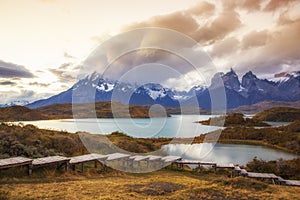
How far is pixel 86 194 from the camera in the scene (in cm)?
994

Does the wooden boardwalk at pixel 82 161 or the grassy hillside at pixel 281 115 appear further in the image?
the grassy hillside at pixel 281 115

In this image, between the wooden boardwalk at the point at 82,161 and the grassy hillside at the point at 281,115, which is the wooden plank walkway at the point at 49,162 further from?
the grassy hillside at the point at 281,115

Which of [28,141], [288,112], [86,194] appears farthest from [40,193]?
[288,112]

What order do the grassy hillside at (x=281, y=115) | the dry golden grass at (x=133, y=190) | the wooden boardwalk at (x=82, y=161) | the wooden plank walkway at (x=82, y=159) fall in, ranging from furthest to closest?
the grassy hillside at (x=281, y=115)
the wooden plank walkway at (x=82, y=159)
the wooden boardwalk at (x=82, y=161)
the dry golden grass at (x=133, y=190)

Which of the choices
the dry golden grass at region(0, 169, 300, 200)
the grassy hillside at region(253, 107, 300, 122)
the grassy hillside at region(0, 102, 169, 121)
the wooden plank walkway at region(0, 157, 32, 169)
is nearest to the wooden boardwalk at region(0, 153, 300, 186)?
the wooden plank walkway at region(0, 157, 32, 169)

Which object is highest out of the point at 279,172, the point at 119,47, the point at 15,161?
the point at 119,47

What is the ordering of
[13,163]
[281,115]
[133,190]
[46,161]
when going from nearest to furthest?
1. [133,190]
2. [13,163]
3. [46,161]
4. [281,115]

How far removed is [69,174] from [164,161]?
7627mm

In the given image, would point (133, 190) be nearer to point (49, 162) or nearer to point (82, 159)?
point (49, 162)

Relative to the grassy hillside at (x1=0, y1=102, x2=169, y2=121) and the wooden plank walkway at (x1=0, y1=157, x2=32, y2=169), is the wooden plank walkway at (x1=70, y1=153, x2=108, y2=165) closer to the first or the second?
the wooden plank walkway at (x1=0, y1=157, x2=32, y2=169)

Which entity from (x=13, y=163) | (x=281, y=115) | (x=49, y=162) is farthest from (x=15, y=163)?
(x=281, y=115)

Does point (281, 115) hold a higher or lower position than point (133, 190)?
higher

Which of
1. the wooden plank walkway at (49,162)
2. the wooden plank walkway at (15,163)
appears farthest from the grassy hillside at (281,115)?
the wooden plank walkway at (15,163)

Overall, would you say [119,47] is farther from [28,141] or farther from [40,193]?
[40,193]
